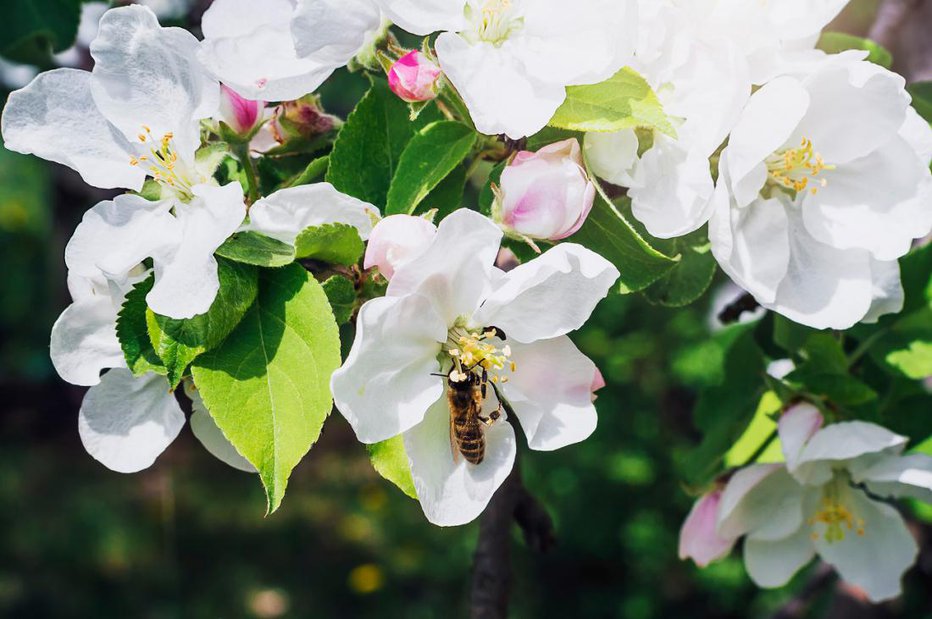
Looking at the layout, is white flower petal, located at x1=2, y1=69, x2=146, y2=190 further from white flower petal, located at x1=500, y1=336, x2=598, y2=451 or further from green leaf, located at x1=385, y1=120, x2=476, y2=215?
white flower petal, located at x1=500, y1=336, x2=598, y2=451

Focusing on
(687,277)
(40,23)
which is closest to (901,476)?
(687,277)

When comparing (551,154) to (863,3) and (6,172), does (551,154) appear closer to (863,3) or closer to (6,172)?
(863,3)

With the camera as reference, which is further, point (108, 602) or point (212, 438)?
point (108, 602)

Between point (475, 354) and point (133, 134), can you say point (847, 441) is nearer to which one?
point (475, 354)

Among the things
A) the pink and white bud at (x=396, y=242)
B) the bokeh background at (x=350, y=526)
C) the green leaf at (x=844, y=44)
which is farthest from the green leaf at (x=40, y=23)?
the green leaf at (x=844, y=44)

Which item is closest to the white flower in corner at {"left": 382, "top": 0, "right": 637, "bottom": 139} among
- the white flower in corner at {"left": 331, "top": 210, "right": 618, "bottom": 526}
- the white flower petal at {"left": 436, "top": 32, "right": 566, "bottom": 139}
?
the white flower petal at {"left": 436, "top": 32, "right": 566, "bottom": 139}

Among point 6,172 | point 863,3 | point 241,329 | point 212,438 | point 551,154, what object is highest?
point 551,154

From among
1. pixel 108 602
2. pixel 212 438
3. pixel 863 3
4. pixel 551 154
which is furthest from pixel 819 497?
pixel 108 602
